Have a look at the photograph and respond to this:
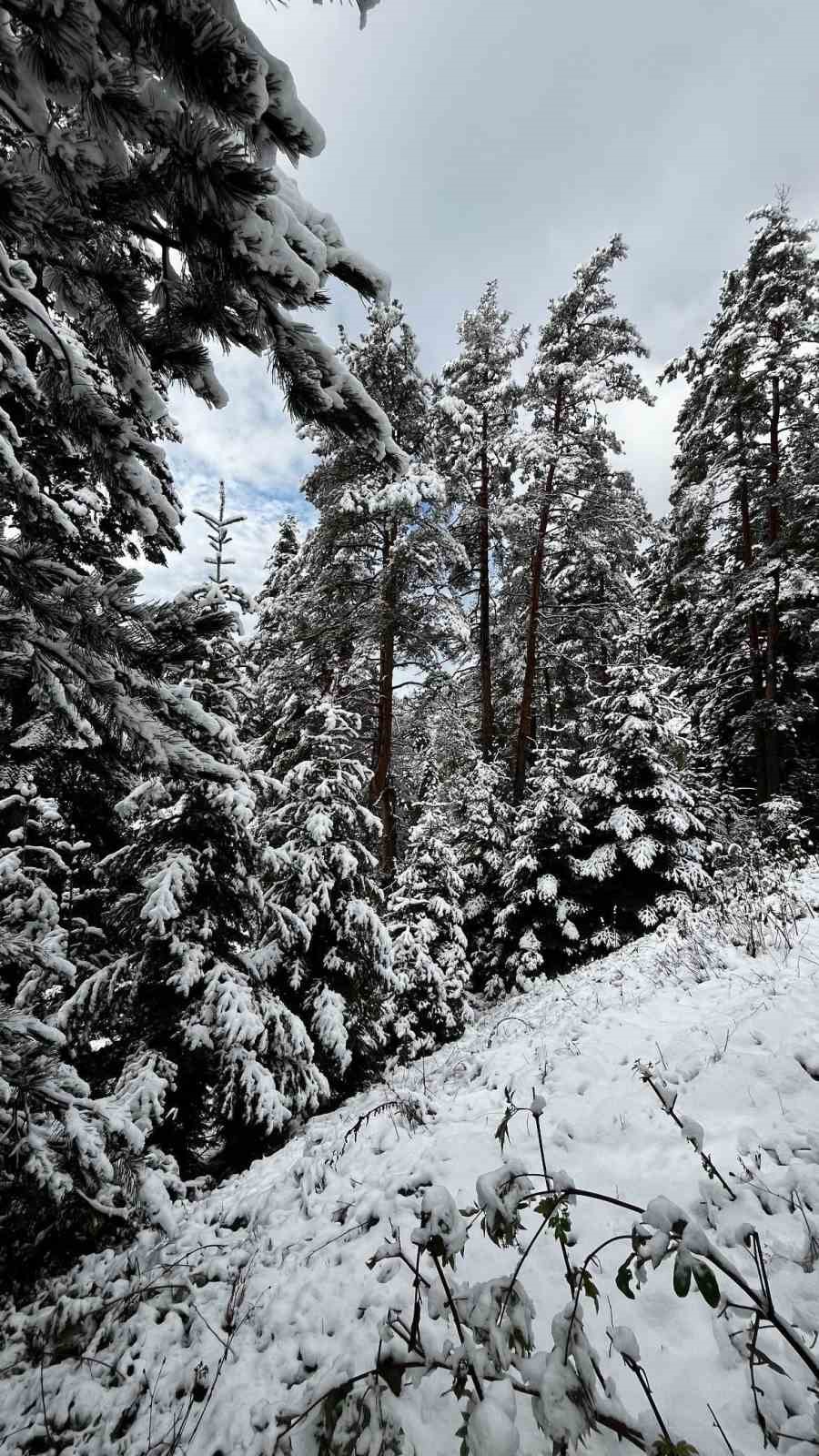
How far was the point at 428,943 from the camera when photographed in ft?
34.3

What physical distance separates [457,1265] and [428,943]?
307 inches

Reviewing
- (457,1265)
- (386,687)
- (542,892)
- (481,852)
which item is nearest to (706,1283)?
(457,1265)

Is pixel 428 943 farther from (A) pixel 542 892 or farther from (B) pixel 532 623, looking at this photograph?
(B) pixel 532 623

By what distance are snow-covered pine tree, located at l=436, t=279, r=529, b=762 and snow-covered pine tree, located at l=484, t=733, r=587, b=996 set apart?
269cm

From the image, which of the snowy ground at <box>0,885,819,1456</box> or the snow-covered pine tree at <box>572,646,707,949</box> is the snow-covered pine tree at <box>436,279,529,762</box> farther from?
the snowy ground at <box>0,885,819,1456</box>

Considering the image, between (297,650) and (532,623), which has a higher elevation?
(532,623)

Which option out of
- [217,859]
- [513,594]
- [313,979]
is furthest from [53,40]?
[513,594]

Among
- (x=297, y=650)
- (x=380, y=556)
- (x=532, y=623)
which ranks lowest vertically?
(x=297, y=650)

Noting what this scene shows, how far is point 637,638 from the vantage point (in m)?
12.6

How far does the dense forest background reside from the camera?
1.65 meters

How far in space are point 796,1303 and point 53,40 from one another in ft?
14.3

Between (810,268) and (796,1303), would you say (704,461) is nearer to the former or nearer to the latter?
(810,268)

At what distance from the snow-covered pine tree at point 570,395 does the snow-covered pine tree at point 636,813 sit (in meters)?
2.33

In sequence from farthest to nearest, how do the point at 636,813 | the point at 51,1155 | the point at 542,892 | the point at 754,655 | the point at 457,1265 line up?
1. the point at 754,655
2. the point at 636,813
3. the point at 542,892
4. the point at 457,1265
5. the point at 51,1155
